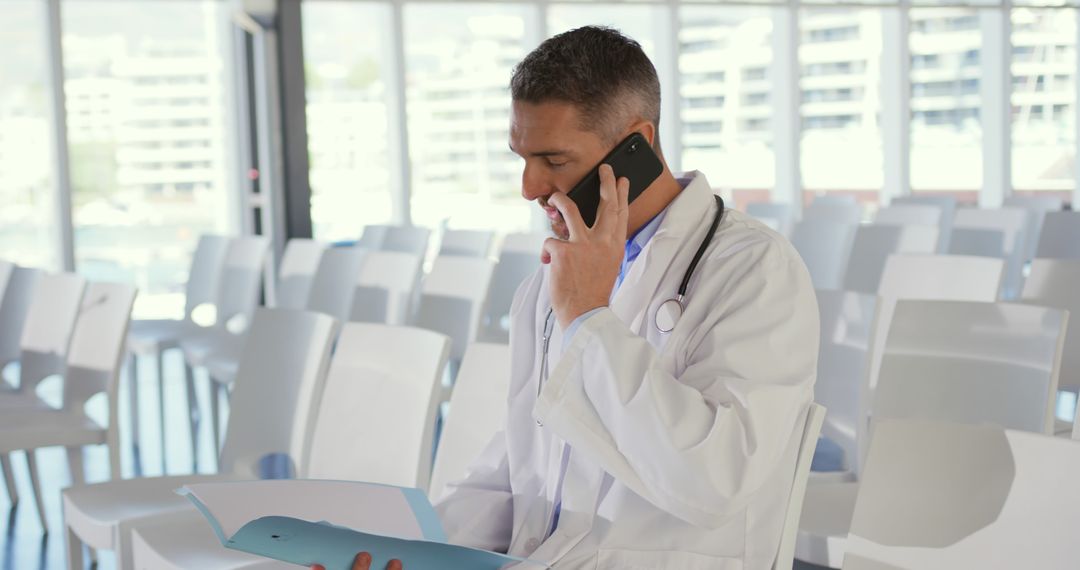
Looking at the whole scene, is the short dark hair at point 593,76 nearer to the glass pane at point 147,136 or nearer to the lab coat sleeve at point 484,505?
the lab coat sleeve at point 484,505

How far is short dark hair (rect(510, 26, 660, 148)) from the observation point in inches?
60.2

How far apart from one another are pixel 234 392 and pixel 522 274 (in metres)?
2.05

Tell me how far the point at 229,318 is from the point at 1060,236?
4032mm

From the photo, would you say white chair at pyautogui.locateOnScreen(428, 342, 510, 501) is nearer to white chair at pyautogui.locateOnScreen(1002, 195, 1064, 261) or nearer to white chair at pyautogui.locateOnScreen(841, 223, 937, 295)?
white chair at pyautogui.locateOnScreen(841, 223, 937, 295)

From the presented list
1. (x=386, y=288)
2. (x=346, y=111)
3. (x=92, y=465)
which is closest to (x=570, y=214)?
(x=386, y=288)

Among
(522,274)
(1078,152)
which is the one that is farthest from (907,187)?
(522,274)

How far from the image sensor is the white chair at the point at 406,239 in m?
5.90

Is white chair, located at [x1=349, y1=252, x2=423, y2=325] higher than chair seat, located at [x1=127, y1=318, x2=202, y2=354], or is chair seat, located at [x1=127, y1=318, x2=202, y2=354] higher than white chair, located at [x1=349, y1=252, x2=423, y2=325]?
white chair, located at [x1=349, y1=252, x2=423, y2=325]

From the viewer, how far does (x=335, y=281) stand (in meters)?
4.77

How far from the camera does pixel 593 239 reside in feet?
4.83

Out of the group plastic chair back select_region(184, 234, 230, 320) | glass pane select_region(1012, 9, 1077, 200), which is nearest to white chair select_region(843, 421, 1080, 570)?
plastic chair back select_region(184, 234, 230, 320)

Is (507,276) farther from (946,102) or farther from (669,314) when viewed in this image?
(946,102)

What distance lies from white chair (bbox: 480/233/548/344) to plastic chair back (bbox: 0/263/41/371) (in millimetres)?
1925

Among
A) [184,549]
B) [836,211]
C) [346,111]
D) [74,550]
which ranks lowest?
[74,550]
